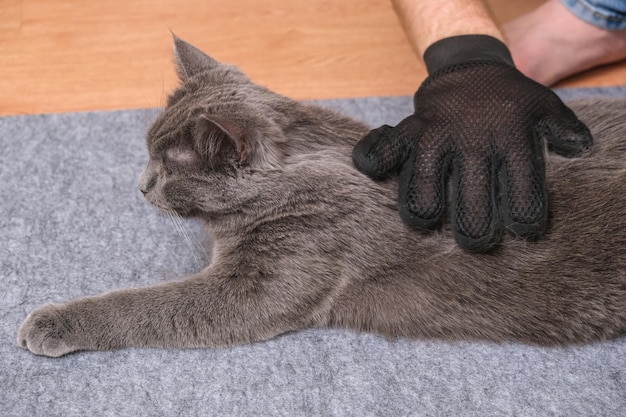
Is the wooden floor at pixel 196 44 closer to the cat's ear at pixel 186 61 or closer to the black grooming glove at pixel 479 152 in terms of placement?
the cat's ear at pixel 186 61

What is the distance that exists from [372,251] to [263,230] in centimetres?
20

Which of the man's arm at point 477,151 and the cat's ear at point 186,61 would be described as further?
the cat's ear at point 186,61

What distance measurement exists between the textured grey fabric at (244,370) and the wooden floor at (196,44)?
52 cm

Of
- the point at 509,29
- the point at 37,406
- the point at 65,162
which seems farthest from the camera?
the point at 509,29

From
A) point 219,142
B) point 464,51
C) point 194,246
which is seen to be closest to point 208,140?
point 219,142

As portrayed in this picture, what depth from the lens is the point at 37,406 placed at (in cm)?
116

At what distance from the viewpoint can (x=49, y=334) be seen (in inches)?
47.3

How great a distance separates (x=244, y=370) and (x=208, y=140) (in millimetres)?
433

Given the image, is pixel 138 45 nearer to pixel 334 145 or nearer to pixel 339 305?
pixel 334 145

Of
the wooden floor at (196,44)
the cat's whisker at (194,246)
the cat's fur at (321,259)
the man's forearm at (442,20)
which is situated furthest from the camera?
the wooden floor at (196,44)

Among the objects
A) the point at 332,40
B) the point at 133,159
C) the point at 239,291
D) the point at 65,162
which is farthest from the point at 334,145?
the point at 332,40

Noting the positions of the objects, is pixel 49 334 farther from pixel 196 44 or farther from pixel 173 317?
pixel 196 44

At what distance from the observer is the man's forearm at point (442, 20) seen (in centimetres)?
154

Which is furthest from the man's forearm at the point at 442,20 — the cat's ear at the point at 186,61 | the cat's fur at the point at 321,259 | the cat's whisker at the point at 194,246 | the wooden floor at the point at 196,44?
the cat's whisker at the point at 194,246
